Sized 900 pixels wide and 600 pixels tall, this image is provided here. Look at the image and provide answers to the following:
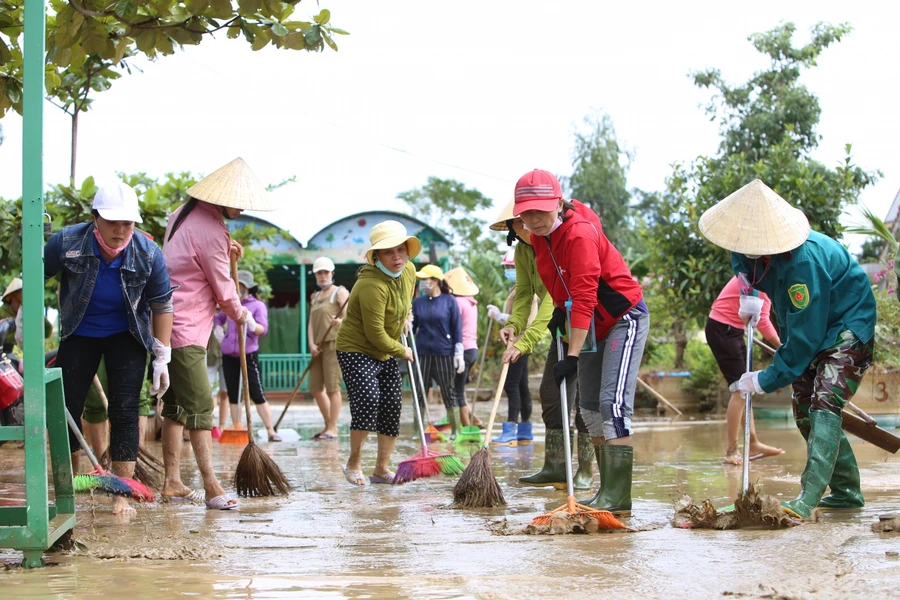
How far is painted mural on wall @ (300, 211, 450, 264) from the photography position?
19938 mm

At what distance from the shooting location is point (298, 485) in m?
6.60

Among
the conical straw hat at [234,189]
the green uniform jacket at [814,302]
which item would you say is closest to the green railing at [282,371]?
the conical straw hat at [234,189]

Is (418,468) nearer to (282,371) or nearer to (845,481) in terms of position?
(845,481)

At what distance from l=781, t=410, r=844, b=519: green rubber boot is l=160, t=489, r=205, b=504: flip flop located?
330 centimetres

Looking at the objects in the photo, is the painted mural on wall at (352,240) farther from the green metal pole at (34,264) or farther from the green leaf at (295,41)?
the green metal pole at (34,264)

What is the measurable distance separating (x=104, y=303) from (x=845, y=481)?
12.8ft

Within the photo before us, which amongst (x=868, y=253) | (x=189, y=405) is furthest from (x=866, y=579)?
(x=868, y=253)

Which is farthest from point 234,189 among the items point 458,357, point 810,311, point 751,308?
point 458,357

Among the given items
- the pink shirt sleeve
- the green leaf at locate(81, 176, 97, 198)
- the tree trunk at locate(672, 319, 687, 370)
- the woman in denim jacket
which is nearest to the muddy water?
the woman in denim jacket

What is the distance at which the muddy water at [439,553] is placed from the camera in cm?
331

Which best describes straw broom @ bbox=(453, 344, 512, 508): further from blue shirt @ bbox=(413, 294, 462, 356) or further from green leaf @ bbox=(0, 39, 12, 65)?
blue shirt @ bbox=(413, 294, 462, 356)

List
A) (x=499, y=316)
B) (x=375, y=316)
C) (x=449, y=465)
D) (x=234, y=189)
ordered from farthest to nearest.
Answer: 1. (x=499, y=316)
2. (x=449, y=465)
3. (x=375, y=316)
4. (x=234, y=189)

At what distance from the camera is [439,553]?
404cm

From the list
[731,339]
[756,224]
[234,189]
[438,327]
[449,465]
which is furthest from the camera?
[438,327]
